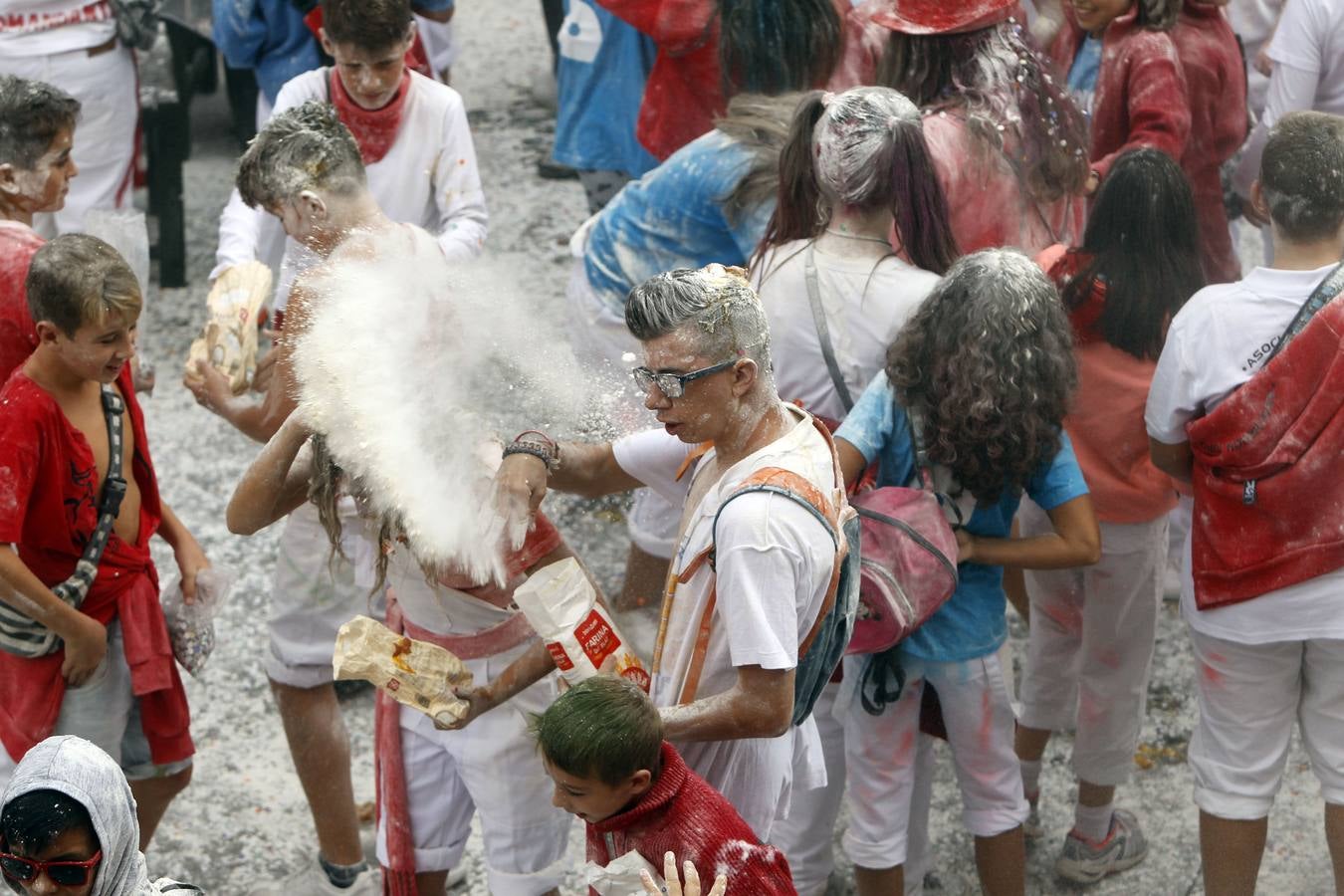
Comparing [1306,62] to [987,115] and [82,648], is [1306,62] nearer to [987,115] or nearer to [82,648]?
[987,115]

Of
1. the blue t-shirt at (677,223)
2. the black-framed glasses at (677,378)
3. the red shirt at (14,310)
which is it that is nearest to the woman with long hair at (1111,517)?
the blue t-shirt at (677,223)

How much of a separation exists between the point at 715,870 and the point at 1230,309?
170cm

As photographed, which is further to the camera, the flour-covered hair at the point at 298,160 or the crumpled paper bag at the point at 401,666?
the flour-covered hair at the point at 298,160

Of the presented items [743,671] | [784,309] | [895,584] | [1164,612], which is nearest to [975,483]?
[895,584]

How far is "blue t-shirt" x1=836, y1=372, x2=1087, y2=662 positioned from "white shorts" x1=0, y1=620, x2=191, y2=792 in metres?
1.72

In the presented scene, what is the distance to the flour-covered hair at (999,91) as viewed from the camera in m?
4.12

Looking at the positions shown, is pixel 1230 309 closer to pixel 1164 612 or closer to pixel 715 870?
pixel 715 870

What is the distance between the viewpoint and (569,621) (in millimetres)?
2951

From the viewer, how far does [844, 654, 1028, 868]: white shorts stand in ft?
11.5

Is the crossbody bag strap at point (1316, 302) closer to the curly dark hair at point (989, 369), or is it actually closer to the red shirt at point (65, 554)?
the curly dark hair at point (989, 369)

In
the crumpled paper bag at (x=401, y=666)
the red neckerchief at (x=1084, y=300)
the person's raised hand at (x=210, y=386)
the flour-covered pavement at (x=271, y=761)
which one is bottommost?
the flour-covered pavement at (x=271, y=761)

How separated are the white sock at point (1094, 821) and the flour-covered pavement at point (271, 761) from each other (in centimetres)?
12

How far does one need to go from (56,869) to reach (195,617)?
1.40 m

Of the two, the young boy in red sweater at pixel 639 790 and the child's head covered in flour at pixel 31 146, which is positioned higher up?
the child's head covered in flour at pixel 31 146
